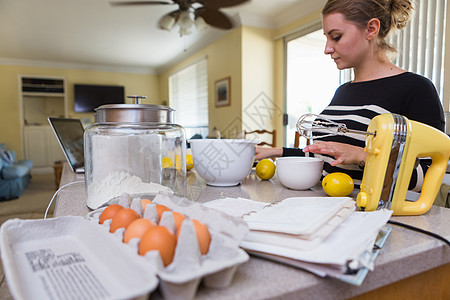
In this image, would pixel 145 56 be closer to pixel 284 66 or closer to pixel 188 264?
pixel 284 66

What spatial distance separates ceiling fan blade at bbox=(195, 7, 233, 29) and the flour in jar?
2.39 meters

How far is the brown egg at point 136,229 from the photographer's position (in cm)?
38

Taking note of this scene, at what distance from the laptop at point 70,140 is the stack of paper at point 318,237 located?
3.94ft

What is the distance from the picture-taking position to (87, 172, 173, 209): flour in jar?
674 mm

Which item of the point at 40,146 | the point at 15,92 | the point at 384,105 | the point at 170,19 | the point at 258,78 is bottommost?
the point at 40,146

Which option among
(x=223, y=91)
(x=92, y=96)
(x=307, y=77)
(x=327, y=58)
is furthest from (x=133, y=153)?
(x=92, y=96)

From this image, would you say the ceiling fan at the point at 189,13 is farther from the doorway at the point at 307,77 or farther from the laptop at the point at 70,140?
the laptop at the point at 70,140

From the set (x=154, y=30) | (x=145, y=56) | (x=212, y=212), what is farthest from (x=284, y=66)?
(x=212, y=212)

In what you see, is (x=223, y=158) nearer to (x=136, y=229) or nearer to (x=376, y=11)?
(x=136, y=229)

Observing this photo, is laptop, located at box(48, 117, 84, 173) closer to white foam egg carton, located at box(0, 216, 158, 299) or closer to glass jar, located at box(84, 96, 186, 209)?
Result: glass jar, located at box(84, 96, 186, 209)

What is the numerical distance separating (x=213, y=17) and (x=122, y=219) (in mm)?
2996

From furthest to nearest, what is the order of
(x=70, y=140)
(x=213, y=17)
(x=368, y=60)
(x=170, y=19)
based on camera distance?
(x=213, y=17) → (x=170, y=19) → (x=70, y=140) → (x=368, y=60)

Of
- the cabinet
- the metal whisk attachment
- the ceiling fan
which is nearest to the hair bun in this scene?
the metal whisk attachment

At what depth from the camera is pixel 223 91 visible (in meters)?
4.38
